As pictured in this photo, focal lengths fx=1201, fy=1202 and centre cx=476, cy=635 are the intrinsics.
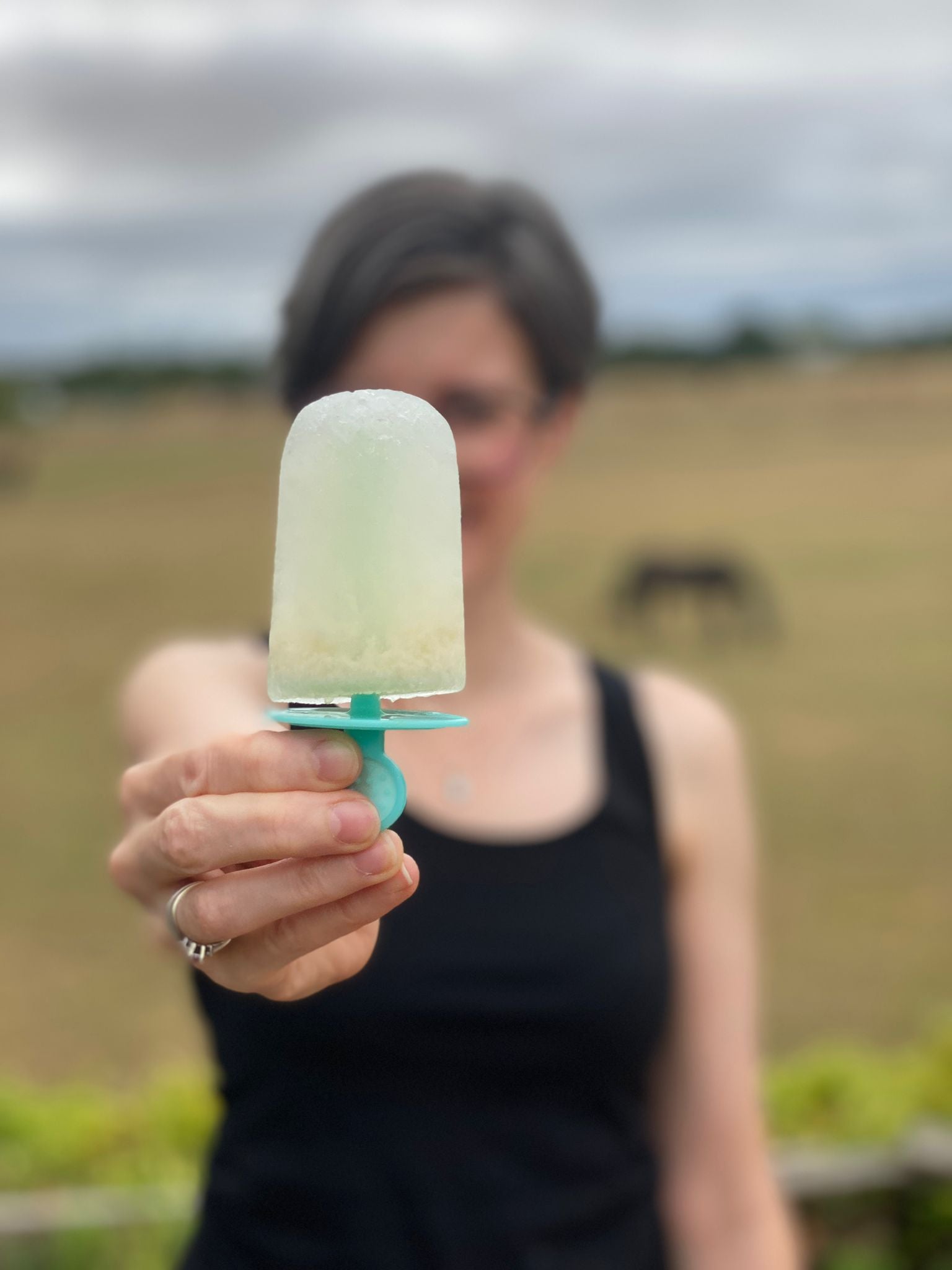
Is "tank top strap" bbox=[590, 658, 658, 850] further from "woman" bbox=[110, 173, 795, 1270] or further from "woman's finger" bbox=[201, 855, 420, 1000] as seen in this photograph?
"woman's finger" bbox=[201, 855, 420, 1000]

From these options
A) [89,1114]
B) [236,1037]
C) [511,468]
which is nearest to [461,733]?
[511,468]

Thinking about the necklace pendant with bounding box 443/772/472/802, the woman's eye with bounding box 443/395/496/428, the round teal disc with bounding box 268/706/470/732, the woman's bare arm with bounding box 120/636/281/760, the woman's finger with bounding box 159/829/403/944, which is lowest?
the necklace pendant with bounding box 443/772/472/802

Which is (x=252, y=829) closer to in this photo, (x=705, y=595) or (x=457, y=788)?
(x=457, y=788)

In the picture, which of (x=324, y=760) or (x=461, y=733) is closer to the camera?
(x=324, y=760)

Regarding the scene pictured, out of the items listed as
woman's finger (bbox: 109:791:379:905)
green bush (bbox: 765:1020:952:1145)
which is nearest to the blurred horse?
green bush (bbox: 765:1020:952:1145)

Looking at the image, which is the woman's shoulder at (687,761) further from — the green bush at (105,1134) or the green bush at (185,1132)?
the green bush at (105,1134)

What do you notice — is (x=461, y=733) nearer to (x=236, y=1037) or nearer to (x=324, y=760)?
(x=236, y=1037)
